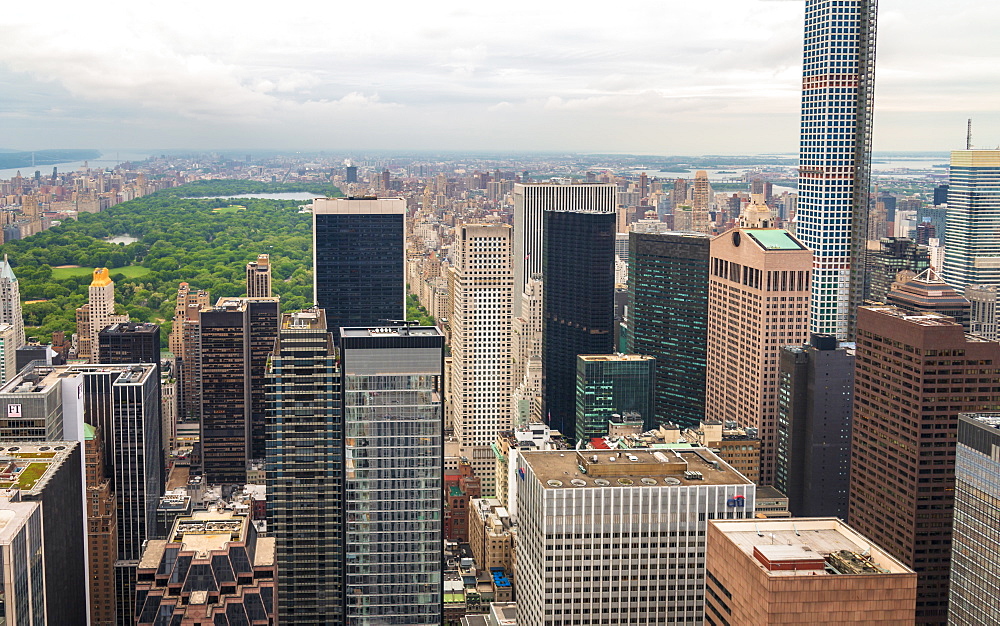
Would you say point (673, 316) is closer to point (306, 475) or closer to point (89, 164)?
point (306, 475)

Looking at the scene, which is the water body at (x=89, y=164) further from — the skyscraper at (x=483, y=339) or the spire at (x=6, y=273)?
the skyscraper at (x=483, y=339)

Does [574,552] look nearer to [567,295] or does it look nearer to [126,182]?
Answer: [567,295]

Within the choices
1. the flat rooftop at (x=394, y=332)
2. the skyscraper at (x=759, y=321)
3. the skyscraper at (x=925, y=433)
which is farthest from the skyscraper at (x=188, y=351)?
the skyscraper at (x=925, y=433)

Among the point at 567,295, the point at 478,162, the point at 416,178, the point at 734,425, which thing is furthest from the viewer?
the point at 416,178

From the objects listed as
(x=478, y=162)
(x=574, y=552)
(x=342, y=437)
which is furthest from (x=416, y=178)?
(x=574, y=552)

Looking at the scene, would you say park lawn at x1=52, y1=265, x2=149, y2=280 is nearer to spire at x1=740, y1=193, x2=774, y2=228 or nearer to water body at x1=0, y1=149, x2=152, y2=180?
water body at x1=0, y1=149, x2=152, y2=180

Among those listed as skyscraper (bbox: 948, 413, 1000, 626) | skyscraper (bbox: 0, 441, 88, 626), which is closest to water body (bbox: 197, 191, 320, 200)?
skyscraper (bbox: 0, 441, 88, 626)
